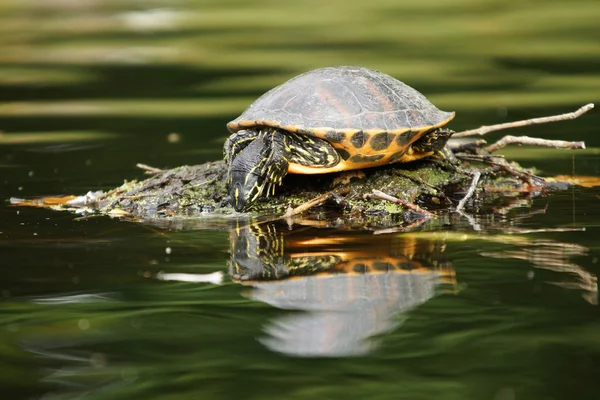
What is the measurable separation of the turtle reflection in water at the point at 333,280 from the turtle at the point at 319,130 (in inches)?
13.2

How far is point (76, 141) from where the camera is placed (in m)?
9.92

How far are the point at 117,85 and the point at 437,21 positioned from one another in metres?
8.98

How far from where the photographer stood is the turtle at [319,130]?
5.87 m

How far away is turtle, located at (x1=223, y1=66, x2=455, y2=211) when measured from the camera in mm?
5871

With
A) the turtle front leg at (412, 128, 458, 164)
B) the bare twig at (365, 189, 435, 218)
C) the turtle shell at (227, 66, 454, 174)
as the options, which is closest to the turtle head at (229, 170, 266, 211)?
the turtle shell at (227, 66, 454, 174)

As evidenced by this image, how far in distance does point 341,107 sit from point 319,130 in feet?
0.84

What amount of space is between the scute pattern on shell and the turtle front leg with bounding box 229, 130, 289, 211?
0.35 feet

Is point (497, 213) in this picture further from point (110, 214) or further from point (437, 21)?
point (437, 21)

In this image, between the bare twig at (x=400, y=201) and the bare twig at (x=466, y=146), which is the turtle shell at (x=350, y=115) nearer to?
the bare twig at (x=400, y=201)

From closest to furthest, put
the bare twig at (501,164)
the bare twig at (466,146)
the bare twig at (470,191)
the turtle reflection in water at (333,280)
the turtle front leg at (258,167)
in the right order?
the turtle reflection in water at (333,280) → the turtle front leg at (258,167) → the bare twig at (470,191) → the bare twig at (501,164) → the bare twig at (466,146)

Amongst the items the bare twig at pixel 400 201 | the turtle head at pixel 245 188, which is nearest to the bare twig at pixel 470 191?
the bare twig at pixel 400 201

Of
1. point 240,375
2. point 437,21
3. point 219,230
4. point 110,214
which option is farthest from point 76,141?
point 437,21

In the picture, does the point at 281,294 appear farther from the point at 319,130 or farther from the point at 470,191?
the point at 470,191

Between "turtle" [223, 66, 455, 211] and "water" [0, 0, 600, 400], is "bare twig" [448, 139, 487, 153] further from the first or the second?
"turtle" [223, 66, 455, 211]
